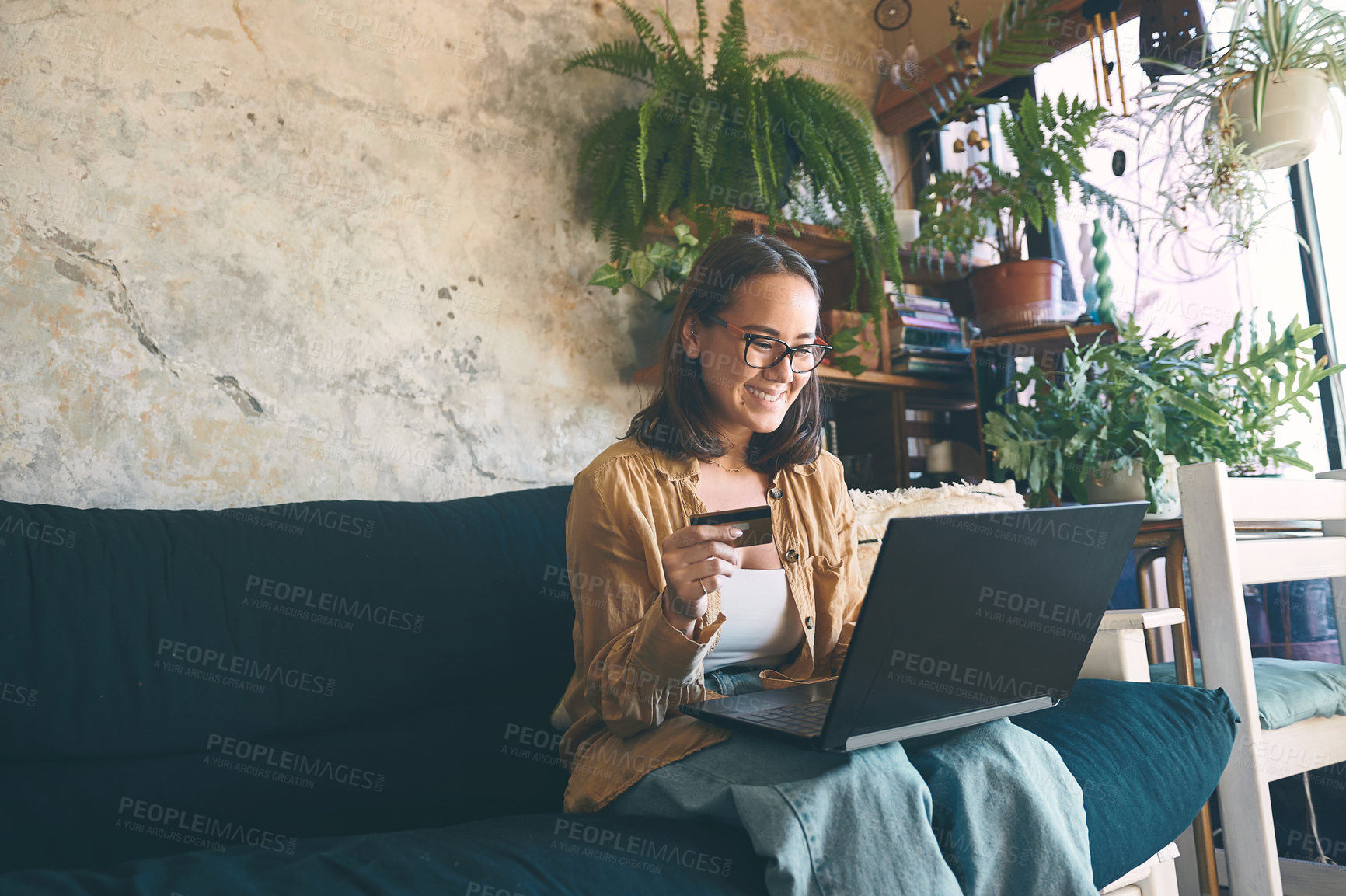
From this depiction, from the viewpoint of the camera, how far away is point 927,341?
244 cm

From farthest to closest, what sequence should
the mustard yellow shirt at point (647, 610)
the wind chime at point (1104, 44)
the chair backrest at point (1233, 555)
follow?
the wind chime at point (1104, 44) < the chair backrest at point (1233, 555) < the mustard yellow shirt at point (647, 610)

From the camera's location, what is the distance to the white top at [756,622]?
1203 millimetres

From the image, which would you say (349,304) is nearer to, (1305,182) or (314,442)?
(314,442)

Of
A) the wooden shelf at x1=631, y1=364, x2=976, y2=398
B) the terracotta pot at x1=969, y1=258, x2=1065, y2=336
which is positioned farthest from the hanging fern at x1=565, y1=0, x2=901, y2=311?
the terracotta pot at x1=969, y1=258, x2=1065, y2=336

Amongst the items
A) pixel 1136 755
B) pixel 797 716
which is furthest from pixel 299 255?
pixel 1136 755

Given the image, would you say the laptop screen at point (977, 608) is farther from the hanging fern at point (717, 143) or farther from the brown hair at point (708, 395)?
the hanging fern at point (717, 143)

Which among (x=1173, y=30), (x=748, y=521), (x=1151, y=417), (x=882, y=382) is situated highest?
(x=1173, y=30)

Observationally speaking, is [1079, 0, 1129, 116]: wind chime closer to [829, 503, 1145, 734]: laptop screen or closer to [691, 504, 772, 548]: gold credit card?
[829, 503, 1145, 734]: laptop screen

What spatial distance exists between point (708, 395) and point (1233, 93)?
5.62 feet

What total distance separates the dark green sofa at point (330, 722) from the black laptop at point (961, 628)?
0.19m

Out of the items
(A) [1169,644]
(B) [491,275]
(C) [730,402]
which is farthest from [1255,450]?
(B) [491,275]

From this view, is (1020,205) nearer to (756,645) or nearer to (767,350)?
(767,350)

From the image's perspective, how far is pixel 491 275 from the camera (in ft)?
6.70

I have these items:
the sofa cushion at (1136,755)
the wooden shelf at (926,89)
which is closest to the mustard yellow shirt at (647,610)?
the sofa cushion at (1136,755)
